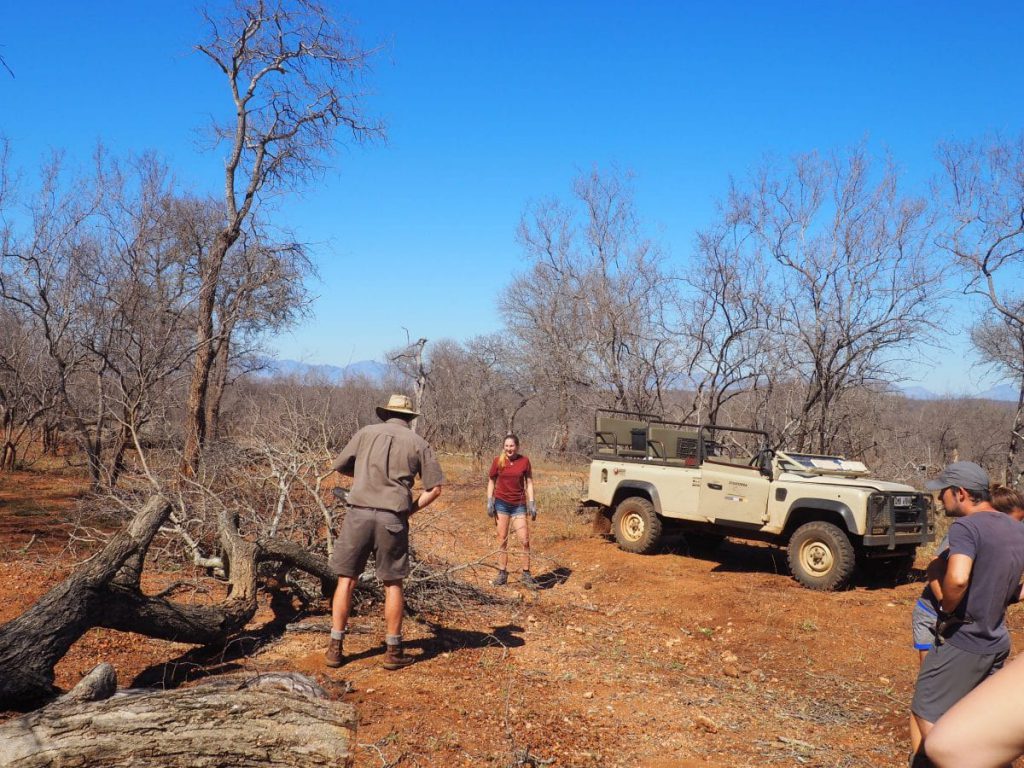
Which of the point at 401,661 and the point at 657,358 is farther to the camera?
the point at 657,358

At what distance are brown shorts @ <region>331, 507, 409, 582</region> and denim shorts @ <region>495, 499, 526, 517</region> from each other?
10.9 ft

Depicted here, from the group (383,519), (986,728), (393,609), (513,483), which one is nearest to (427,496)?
(383,519)

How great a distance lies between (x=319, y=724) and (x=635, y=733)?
6.11 ft

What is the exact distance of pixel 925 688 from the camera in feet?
11.6

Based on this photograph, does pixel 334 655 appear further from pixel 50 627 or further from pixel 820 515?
pixel 820 515

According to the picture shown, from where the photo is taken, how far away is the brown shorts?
4.92 m

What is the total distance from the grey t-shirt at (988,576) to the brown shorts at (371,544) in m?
3.13

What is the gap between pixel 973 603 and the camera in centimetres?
340

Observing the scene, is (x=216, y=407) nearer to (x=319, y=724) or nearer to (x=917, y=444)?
(x=319, y=724)

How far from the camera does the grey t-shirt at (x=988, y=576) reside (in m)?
3.37

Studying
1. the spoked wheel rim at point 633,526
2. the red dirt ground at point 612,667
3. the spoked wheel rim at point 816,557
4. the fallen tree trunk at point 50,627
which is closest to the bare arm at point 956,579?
the red dirt ground at point 612,667

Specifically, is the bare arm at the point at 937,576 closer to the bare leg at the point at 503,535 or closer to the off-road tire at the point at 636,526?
the bare leg at the point at 503,535

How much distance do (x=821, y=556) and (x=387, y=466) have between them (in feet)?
18.5

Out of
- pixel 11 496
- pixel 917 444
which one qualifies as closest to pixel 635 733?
pixel 11 496
